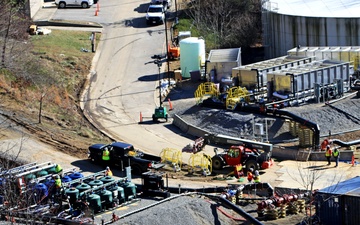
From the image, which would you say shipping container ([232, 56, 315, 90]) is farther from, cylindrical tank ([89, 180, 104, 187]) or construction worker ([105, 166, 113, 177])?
cylindrical tank ([89, 180, 104, 187])

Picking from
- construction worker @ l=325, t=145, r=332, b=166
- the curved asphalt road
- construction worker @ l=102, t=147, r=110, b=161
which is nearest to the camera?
construction worker @ l=102, t=147, r=110, b=161

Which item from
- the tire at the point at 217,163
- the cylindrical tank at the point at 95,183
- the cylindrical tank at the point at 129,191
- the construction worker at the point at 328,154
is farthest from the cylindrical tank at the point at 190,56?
the cylindrical tank at the point at 129,191

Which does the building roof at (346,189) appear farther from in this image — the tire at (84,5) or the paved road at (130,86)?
the tire at (84,5)

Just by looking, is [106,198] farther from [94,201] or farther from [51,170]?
[51,170]

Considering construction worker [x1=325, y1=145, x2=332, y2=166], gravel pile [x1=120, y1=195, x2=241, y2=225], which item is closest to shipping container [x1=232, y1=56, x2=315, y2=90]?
construction worker [x1=325, y1=145, x2=332, y2=166]

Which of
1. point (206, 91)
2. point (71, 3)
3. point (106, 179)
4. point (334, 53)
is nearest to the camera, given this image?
point (106, 179)

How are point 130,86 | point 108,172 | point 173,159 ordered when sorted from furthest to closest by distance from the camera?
point 130,86, point 173,159, point 108,172

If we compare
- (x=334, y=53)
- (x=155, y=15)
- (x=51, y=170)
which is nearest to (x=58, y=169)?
(x=51, y=170)
